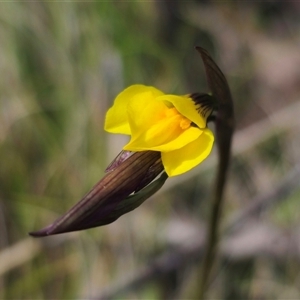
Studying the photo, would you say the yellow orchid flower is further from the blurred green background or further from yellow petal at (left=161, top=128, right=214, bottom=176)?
the blurred green background

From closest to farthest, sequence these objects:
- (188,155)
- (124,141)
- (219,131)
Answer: (188,155), (219,131), (124,141)

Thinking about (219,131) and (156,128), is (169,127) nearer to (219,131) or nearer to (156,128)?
(156,128)

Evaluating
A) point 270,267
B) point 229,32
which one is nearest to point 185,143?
point 270,267

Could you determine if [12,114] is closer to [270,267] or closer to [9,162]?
[9,162]

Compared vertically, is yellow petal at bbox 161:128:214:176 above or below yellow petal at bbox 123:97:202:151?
below

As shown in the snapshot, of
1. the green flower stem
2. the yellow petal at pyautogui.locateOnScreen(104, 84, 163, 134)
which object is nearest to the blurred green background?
the green flower stem

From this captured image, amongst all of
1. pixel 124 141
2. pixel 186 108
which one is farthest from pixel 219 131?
pixel 124 141
